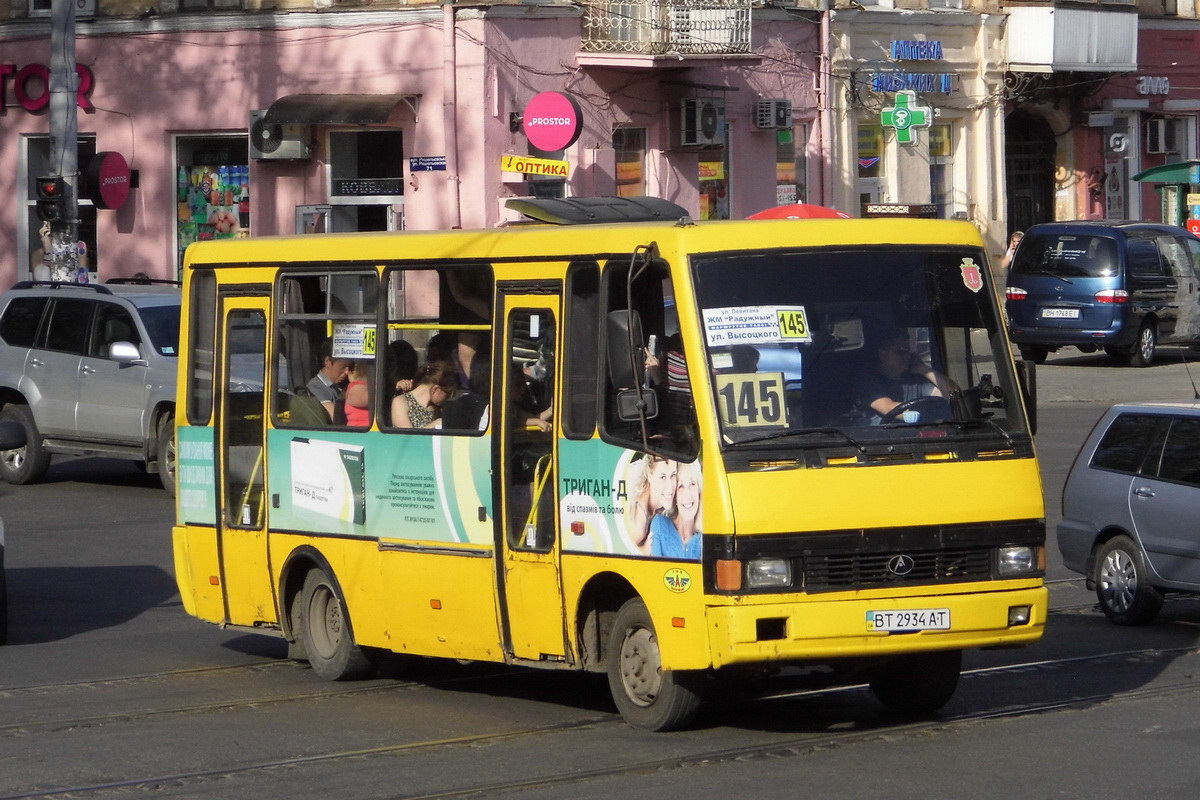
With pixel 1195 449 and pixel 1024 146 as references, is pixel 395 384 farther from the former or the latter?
pixel 1024 146

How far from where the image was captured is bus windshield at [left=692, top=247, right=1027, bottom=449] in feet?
28.6

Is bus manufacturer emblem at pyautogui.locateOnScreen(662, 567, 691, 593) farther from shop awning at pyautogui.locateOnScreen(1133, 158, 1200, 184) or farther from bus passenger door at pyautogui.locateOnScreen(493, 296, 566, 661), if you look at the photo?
shop awning at pyautogui.locateOnScreen(1133, 158, 1200, 184)

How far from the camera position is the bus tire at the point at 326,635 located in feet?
35.7

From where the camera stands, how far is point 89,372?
20531 millimetres

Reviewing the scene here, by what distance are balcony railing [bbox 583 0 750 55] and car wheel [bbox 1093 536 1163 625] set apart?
19.0 metres

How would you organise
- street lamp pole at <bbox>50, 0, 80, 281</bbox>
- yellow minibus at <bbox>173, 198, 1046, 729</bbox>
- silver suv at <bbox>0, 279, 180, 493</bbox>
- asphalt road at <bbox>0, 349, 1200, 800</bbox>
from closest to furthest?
1. asphalt road at <bbox>0, 349, 1200, 800</bbox>
2. yellow minibus at <bbox>173, 198, 1046, 729</bbox>
3. silver suv at <bbox>0, 279, 180, 493</bbox>
4. street lamp pole at <bbox>50, 0, 80, 281</bbox>

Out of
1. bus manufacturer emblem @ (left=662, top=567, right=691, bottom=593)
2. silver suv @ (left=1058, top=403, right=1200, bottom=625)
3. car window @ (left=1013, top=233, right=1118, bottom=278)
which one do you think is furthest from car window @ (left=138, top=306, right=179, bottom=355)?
car window @ (left=1013, top=233, right=1118, bottom=278)

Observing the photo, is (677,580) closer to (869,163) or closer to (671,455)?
(671,455)

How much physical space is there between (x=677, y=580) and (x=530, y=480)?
1.19 metres

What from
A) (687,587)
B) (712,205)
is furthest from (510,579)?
(712,205)

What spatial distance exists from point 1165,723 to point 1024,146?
32459 millimetres

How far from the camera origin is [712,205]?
33344mm

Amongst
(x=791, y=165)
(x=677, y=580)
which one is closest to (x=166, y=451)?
(x=677, y=580)

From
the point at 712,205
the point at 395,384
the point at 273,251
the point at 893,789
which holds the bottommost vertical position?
the point at 893,789
